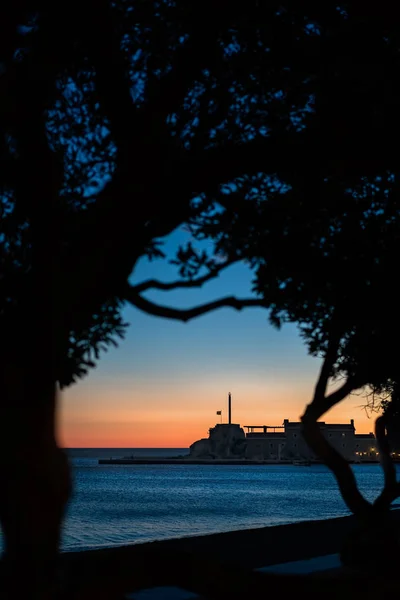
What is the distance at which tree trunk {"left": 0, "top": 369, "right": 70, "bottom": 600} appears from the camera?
184 inches

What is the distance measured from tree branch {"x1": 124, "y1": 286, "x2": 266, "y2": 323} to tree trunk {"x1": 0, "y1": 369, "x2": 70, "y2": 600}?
2.11 m

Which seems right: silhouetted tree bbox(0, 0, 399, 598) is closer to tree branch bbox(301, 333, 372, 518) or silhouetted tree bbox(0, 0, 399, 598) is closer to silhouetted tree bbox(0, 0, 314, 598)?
silhouetted tree bbox(0, 0, 314, 598)

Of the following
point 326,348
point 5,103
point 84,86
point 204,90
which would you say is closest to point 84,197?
point 84,86

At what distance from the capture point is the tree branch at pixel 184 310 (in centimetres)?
673

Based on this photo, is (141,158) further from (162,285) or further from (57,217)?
(162,285)

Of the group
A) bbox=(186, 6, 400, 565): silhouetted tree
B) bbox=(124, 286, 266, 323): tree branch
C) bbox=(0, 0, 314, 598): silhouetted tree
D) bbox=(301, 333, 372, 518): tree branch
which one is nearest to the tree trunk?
bbox=(0, 0, 314, 598): silhouetted tree

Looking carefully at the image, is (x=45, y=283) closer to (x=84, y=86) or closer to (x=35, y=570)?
(x=35, y=570)

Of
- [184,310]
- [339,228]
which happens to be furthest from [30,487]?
[339,228]

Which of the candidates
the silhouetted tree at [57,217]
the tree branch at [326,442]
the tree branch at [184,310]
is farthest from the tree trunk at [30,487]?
the tree branch at [326,442]

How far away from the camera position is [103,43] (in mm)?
5586

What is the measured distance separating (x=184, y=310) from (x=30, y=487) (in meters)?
2.52

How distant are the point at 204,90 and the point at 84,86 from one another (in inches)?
65.9

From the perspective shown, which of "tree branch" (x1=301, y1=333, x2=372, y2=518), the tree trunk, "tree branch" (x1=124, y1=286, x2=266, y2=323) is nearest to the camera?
the tree trunk

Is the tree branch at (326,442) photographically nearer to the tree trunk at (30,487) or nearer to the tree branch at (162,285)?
the tree branch at (162,285)
